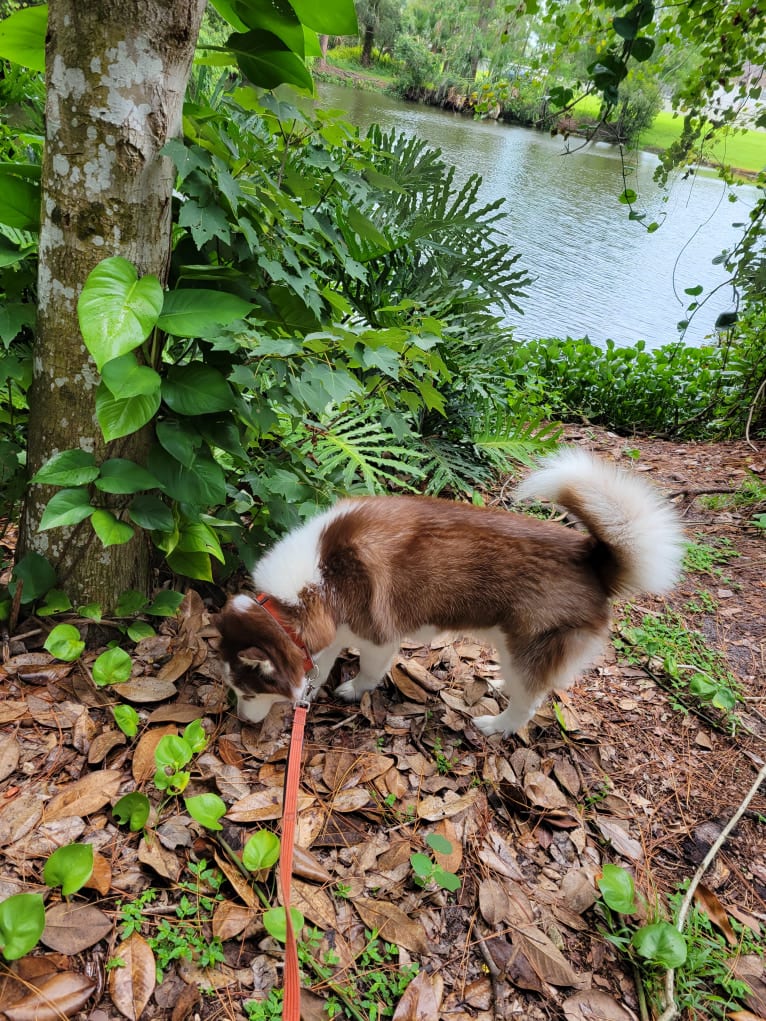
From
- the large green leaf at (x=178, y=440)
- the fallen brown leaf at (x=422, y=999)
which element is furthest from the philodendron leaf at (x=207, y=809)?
the large green leaf at (x=178, y=440)

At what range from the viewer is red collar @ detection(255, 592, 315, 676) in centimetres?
215

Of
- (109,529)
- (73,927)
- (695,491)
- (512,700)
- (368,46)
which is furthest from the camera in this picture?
(368,46)

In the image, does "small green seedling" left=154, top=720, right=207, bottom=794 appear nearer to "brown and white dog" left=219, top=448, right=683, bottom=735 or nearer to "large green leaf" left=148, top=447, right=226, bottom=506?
"brown and white dog" left=219, top=448, right=683, bottom=735

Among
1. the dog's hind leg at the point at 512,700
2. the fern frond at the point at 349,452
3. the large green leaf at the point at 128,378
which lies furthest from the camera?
the fern frond at the point at 349,452

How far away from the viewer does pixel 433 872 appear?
1.79 metres

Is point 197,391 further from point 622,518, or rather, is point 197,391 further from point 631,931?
point 631,931

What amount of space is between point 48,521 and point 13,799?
813mm

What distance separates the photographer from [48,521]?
183 centimetres

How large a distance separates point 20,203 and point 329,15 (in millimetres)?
1075

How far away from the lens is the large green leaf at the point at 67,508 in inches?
72.5

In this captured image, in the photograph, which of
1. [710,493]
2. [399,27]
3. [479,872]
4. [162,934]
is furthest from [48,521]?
[399,27]

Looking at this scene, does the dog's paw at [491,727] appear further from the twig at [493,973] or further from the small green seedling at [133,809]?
the small green seedling at [133,809]

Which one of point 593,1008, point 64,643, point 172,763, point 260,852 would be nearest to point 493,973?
point 593,1008

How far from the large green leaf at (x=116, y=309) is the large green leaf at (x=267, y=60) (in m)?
0.70
